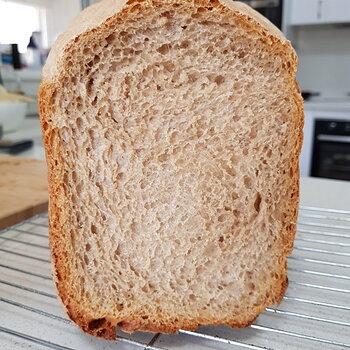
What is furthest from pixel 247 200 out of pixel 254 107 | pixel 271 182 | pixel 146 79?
pixel 146 79

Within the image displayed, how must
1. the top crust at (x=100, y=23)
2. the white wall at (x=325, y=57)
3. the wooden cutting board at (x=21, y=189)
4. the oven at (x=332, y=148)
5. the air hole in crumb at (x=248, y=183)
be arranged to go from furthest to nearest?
the white wall at (x=325, y=57) < the oven at (x=332, y=148) < the wooden cutting board at (x=21, y=189) < the air hole in crumb at (x=248, y=183) < the top crust at (x=100, y=23)

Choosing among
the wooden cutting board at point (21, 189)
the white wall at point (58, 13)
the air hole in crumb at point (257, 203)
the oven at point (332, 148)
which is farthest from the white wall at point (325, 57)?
the air hole in crumb at point (257, 203)

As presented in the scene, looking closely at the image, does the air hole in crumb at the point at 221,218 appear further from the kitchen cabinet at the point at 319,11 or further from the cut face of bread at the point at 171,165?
the kitchen cabinet at the point at 319,11

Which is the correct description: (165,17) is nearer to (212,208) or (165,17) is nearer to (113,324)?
(212,208)

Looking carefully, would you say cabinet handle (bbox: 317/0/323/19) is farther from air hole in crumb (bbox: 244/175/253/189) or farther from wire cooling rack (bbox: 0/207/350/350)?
air hole in crumb (bbox: 244/175/253/189)

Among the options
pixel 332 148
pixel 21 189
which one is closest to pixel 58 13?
pixel 332 148

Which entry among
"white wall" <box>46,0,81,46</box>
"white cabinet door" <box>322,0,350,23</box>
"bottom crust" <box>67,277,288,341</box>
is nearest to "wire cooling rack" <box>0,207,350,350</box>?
"bottom crust" <box>67,277,288,341</box>
